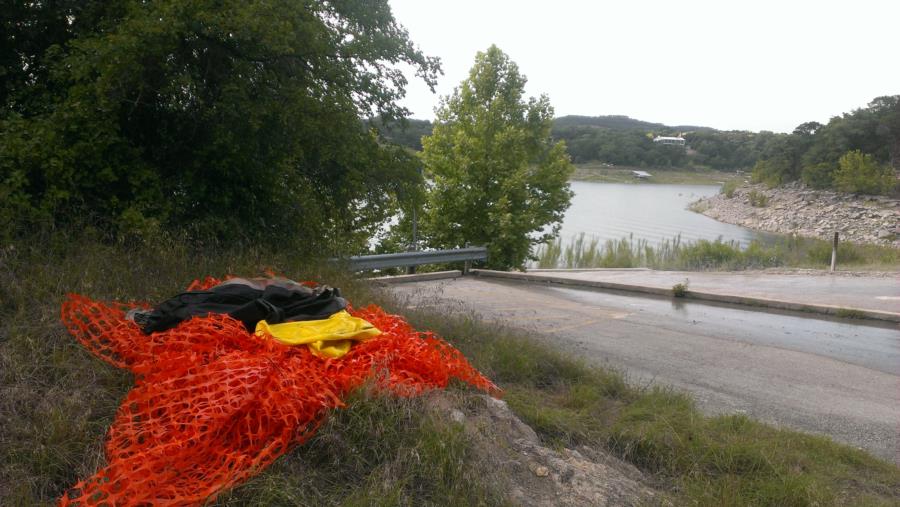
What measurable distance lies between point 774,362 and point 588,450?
15.9 ft

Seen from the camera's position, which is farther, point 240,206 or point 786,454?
point 240,206

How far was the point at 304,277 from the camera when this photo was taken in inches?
299

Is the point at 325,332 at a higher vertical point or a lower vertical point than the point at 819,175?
higher

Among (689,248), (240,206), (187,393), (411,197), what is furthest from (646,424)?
(689,248)

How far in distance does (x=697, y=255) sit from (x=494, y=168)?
9369 millimetres

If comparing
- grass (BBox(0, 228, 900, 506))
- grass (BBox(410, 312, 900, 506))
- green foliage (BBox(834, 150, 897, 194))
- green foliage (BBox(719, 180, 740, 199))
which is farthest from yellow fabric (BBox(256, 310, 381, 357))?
green foliage (BBox(719, 180, 740, 199))

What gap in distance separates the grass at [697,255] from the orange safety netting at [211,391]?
74.0 feet

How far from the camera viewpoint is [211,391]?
3.78 metres

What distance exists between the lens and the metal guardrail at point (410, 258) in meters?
13.3

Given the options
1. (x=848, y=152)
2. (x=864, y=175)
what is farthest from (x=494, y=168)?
(x=848, y=152)

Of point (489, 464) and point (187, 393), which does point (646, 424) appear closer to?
point (489, 464)

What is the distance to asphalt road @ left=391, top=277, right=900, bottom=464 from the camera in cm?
645

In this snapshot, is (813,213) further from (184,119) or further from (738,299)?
(184,119)

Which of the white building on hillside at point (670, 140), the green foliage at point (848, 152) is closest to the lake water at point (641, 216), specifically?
the white building on hillside at point (670, 140)
